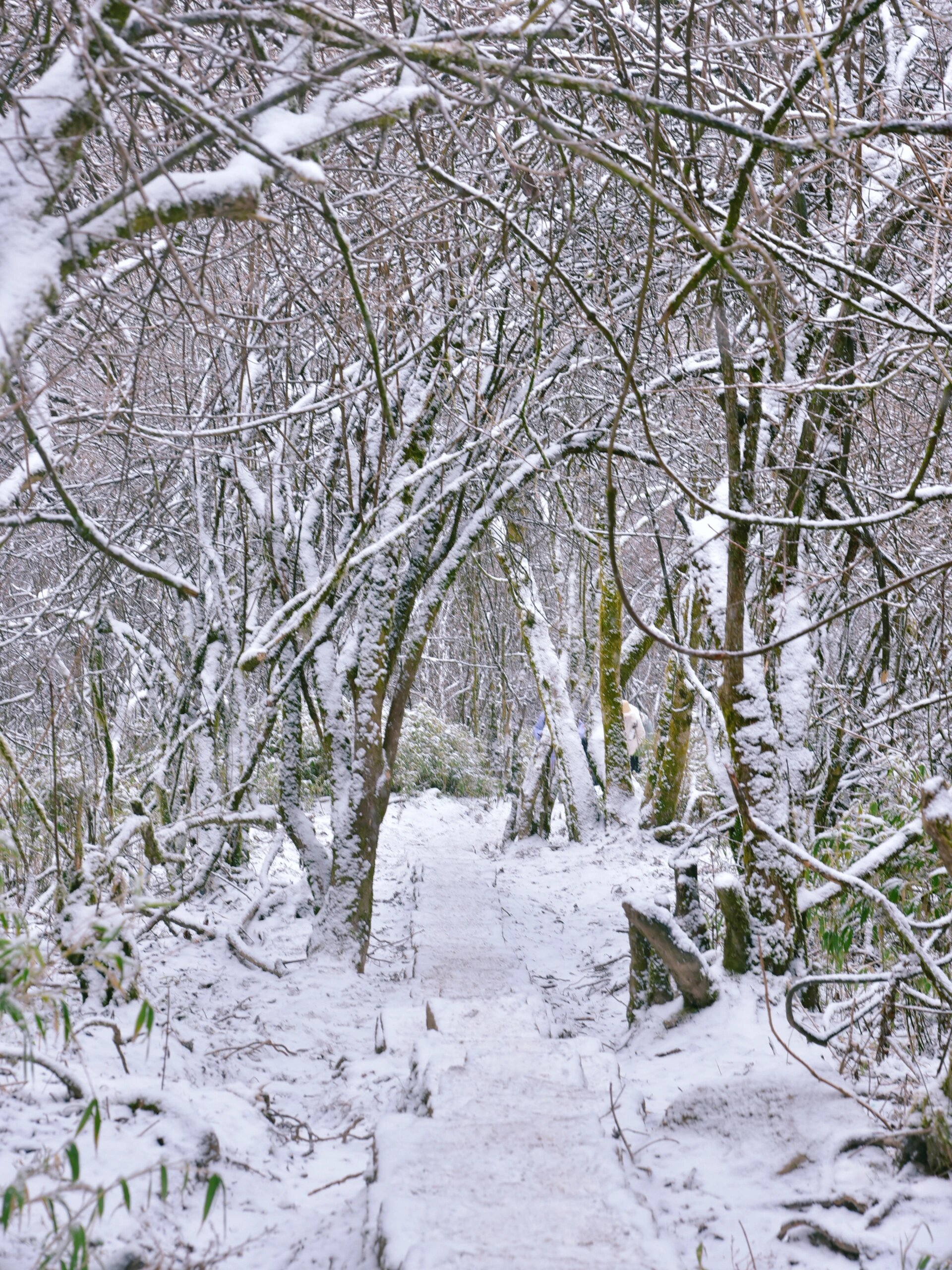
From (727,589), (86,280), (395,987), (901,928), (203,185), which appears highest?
(86,280)

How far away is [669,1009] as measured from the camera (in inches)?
188

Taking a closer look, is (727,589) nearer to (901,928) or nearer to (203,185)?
(901,928)

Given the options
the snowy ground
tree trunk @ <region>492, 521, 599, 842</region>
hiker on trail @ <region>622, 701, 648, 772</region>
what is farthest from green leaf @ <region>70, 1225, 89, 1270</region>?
hiker on trail @ <region>622, 701, 648, 772</region>

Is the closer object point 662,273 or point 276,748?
point 662,273

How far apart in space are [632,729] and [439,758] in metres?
4.91

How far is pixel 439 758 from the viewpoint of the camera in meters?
17.3

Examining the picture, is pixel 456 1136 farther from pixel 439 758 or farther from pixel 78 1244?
pixel 439 758

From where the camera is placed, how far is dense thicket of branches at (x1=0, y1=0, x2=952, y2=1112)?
2.42 m

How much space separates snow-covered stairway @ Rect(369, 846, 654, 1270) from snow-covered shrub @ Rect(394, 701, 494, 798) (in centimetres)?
1130

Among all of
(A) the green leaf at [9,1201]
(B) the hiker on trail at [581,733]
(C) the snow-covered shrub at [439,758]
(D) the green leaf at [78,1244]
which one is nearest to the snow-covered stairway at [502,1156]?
(D) the green leaf at [78,1244]

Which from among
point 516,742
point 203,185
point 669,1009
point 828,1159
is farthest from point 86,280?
point 516,742

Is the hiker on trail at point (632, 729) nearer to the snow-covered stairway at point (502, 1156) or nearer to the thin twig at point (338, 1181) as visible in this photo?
the snow-covered stairway at point (502, 1156)

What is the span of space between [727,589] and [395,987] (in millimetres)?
3306

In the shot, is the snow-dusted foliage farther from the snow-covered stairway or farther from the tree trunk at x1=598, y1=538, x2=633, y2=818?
the tree trunk at x1=598, y1=538, x2=633, y2=818
